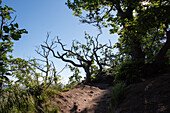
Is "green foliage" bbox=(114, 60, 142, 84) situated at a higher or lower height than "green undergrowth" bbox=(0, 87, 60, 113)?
higher

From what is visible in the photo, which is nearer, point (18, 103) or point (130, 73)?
point (18, 103)

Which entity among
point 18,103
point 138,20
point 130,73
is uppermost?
point 138,20

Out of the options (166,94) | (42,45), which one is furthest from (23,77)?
(42,45)

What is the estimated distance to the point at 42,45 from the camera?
11.4 m

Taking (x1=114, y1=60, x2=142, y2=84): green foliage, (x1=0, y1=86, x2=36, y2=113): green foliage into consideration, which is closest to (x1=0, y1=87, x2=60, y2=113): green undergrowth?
(x1=0, y1=86, x2=36, y2=113): green foliage

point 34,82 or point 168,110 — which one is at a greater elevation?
point 34,82

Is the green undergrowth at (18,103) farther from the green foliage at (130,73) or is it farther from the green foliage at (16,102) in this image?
the green foliage at (130,73)

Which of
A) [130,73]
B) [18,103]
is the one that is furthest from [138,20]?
[18,103]

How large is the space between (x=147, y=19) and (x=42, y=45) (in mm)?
9746

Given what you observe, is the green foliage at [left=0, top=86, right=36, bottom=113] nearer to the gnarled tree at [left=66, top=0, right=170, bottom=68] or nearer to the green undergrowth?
the green undergrowth

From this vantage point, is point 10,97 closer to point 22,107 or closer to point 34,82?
point 22,107

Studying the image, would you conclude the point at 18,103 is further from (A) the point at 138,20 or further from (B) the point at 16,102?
(A) the point at 138,20

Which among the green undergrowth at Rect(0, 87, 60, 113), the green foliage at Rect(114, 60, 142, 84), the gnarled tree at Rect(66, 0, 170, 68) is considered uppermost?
the gnarled tree at Rect(66, 0, 170, 68)

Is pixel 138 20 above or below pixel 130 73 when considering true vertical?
above
